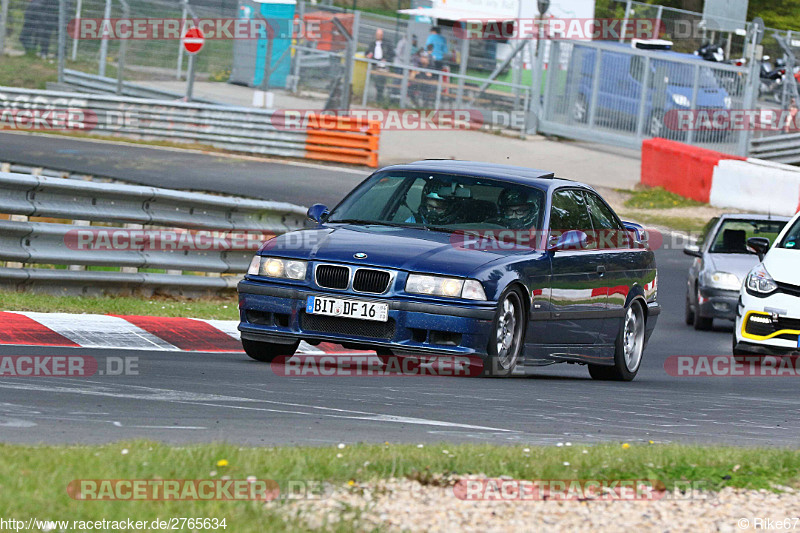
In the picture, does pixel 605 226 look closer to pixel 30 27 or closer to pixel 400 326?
pixel 400 326

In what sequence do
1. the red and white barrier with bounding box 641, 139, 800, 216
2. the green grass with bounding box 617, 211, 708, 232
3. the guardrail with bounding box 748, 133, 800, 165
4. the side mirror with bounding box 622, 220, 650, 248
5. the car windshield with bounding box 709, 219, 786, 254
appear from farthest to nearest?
the guardrail with bounding box 748, 133, 800, 165, the red and white barrier with bounding box 641, 139, 800, 216, the green grass with bounding box 617, 211, 708, 232, the car windshield with bounding box 709, 219, 786, 254, the side mirror with bounding box 622, 220, 650, 248

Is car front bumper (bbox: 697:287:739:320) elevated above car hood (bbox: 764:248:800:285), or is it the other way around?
car hood (bbox: 764:248:800:285)

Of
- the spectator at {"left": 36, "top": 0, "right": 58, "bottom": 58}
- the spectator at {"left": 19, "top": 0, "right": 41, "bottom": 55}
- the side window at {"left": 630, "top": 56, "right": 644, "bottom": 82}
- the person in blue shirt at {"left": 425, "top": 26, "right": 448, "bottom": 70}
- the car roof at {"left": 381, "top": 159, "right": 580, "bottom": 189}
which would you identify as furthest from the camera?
the person in blue shirt at {"left": 425, "top": 26, "right": 448, "bottom": 70}

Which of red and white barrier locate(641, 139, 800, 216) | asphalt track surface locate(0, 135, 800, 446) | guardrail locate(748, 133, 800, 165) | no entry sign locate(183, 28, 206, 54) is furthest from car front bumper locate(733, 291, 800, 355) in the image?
no entry sign locate(183, 28, 206, 54)

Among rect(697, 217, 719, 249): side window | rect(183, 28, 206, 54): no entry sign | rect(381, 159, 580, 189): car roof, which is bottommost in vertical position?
rect(697, 217, 719, 249): side window

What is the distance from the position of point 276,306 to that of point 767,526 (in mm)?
4343

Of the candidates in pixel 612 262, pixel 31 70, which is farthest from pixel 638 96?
pixel 612 262

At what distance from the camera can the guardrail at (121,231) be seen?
1097 cm

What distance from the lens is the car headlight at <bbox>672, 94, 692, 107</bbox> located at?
30688 millimetres

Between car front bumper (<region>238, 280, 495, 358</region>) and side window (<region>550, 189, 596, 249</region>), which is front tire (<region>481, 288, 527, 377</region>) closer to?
car front bumper (<region>238, 280, 495, 358</region>)

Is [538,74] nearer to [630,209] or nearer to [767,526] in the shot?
[630,209]

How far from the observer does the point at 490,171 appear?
9.65 meters

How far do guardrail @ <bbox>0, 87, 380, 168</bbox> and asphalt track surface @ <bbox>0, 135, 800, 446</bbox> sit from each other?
18.2 meters

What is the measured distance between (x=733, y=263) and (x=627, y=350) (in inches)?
218
